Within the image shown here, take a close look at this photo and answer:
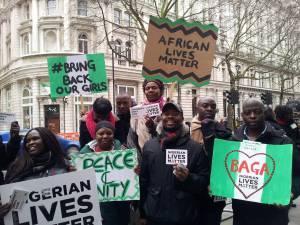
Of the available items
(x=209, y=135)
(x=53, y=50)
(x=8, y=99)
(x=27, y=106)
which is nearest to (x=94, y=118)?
(x=209, y=135)

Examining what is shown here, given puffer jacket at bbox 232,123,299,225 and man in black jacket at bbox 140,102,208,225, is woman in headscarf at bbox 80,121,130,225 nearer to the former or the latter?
man in black jacket at bbox 140,102,208,225

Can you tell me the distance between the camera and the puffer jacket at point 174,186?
3.07m

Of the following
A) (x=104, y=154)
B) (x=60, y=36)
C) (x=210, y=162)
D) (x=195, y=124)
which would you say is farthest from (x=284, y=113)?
(x=60, y=36)

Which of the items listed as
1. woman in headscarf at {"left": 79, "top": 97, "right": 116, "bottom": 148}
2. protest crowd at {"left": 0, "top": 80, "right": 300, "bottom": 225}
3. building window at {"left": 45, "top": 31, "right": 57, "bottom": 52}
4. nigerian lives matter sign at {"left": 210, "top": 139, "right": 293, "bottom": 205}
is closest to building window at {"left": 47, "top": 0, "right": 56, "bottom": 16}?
building window at {"left": 45, "top": 31, "right": 57, "bottom": 52}

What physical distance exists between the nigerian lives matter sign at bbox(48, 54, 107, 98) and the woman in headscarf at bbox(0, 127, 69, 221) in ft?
10.4

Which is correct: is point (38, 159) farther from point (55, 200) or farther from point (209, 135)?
point (209, 135)

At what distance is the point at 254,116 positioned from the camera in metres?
3.12

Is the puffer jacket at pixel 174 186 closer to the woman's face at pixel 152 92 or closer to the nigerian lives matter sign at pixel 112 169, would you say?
the nigerian lives matter sign at pixel 112 169

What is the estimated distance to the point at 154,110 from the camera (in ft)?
13.4

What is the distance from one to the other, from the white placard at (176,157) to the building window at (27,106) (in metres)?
31.7

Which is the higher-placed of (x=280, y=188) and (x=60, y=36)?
(x=60, y=36)

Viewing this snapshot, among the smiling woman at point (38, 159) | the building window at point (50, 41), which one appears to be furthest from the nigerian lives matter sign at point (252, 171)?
the building window at point (50, 41)

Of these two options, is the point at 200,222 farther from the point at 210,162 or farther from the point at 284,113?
the point at 284,113

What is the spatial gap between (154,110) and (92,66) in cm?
244
